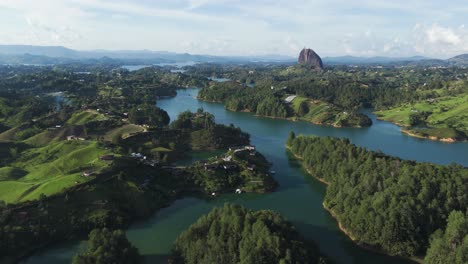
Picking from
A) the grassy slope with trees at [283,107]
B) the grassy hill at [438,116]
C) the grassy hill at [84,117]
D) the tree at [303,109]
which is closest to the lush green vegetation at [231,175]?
the grassy hill at [84,117]

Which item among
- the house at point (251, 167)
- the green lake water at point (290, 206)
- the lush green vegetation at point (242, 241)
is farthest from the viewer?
the house at point (251, 167)

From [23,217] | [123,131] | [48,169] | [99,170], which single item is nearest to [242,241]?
[23,217]

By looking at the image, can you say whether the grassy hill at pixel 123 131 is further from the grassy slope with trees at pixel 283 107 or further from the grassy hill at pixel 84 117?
the grassy slope with trees at pixel 283 107

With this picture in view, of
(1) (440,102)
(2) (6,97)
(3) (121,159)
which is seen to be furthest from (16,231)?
(1) (440,102)

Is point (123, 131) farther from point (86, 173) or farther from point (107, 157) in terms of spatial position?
point (86, 173)

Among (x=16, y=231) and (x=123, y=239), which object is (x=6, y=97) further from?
(x=123, y=239)

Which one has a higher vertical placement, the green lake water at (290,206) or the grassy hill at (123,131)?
the grassy hill at (123,131)

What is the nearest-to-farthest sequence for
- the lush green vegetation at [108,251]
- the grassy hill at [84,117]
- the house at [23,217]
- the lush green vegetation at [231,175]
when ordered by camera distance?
the lush green vegetation at [108,251], the house at [23,217], the lush green vegetation at [231,175], the grassy hill at [84,117]
